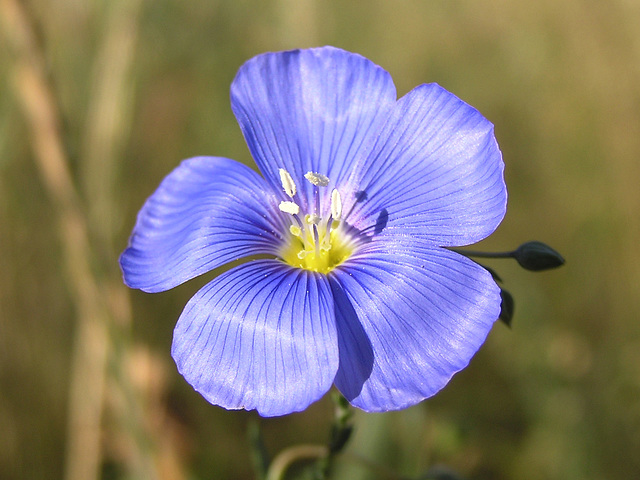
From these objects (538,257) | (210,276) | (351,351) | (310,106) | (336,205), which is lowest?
(351,351)

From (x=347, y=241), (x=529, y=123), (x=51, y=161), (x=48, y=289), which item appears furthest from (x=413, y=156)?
(x=529, y=123)

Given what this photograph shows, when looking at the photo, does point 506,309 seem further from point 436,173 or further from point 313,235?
point 313,235

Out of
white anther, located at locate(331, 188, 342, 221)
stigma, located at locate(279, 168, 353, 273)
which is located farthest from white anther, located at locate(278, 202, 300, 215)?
white anther, located at locate(331, 188, 342, 221)

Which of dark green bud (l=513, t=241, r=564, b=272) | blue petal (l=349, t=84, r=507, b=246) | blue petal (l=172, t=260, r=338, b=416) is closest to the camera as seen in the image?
blue petal (l=172, t=260, r=338, b=416)

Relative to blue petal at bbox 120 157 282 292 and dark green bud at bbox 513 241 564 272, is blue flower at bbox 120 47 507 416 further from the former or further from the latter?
dark green bud at bbox 513 241 564 272

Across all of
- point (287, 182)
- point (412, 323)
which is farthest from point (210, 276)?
point (412, 323)

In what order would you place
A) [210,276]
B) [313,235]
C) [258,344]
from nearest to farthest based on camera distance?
[258,344] < [313,235] < [210,276]

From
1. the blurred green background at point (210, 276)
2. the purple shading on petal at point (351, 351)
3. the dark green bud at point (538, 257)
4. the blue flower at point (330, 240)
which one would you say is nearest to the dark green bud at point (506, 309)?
the dark green bud at point (538, 257)

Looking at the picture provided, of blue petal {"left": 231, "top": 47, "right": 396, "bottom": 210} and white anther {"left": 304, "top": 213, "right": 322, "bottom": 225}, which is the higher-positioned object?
blue petal {"left": 231, "top": 47, "right": 396, "bottom": 210}
